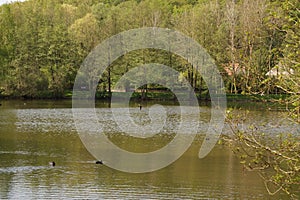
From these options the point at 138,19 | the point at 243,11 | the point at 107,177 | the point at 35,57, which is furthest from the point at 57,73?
the point at 107,177

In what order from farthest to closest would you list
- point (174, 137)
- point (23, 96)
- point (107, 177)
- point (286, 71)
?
point (23, 96) → point (174, 137) → point (107, 177) → point (286, 71)

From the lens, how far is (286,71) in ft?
26.4

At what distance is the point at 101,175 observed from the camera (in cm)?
2038

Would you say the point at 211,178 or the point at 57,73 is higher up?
the point at 57,73

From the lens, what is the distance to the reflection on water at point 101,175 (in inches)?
699

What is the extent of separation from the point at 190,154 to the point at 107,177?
6499 mm

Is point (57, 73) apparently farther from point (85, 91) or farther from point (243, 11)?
point (243, 11)

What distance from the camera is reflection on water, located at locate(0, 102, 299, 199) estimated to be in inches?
699

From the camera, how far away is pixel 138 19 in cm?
6388

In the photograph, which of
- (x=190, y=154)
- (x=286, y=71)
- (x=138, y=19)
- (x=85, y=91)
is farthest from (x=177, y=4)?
(x=286, y=71)

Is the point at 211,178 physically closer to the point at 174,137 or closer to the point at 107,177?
the point at 107,177

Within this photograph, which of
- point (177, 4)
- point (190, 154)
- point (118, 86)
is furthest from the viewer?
point (177, 4)

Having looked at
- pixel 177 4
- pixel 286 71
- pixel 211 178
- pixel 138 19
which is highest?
pixel 177 4

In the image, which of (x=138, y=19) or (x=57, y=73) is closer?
(x=57, y=73)
